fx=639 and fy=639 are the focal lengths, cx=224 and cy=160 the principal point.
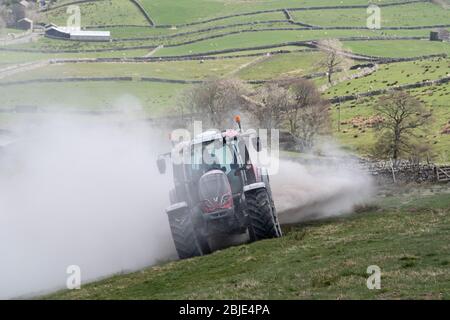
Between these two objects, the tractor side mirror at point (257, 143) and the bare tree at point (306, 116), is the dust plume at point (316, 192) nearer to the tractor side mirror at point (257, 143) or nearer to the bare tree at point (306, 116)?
the tractor side mirror at point (257, 143)

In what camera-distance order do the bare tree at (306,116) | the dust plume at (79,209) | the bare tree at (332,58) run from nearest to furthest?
the dust plume at (79,209) < the bare tree at (306,116) < the bare tree at (332,58)

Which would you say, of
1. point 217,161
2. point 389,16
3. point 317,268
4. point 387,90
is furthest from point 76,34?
point 317,268

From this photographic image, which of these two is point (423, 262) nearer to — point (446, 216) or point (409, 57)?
point (446, 216)

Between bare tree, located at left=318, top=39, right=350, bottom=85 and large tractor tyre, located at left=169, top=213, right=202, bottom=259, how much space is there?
306 ft

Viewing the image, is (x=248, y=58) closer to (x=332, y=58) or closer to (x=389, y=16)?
(x=332, y=58)

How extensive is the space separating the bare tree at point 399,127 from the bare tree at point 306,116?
758cm

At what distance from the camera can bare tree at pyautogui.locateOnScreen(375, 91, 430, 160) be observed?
6562cm

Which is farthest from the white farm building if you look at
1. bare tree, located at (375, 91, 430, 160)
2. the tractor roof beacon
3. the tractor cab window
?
the tractor cab window

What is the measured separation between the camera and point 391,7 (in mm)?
195250

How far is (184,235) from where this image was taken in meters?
25.3

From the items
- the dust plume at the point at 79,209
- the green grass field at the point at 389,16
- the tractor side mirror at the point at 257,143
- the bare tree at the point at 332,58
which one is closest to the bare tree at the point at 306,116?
the bare tree at the point at 332,58

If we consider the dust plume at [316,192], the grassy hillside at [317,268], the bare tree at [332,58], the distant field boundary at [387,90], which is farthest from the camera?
the bare tree at [332,58]

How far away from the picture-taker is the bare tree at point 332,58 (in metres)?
122

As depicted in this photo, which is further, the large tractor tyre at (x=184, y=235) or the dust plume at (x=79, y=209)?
the dust plume at (x=79, y=209)
